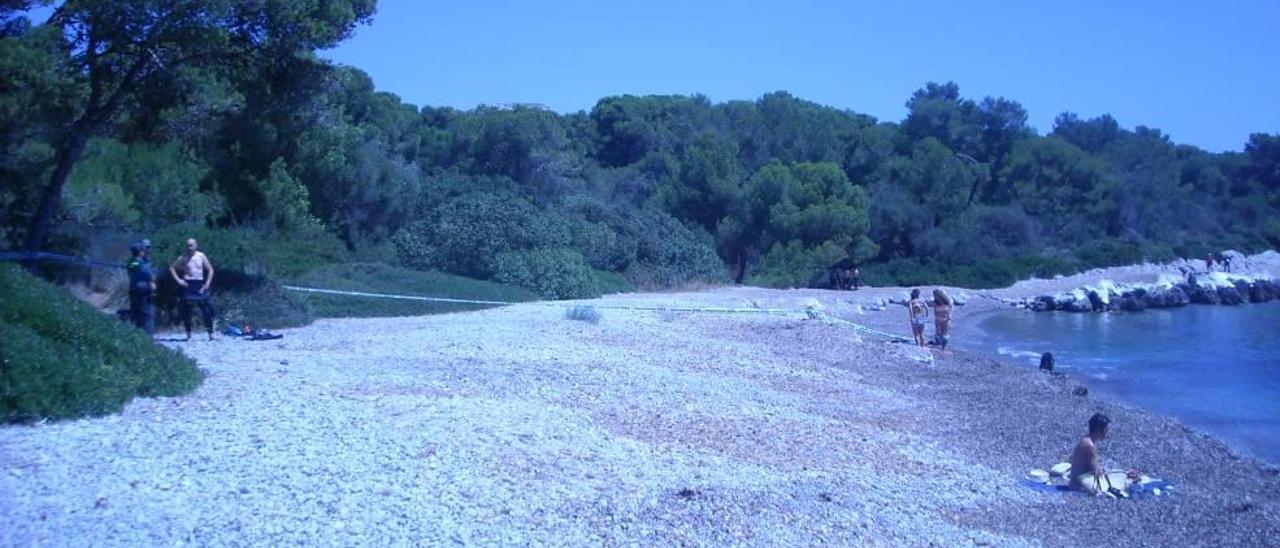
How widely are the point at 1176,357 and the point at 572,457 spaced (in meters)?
22.4

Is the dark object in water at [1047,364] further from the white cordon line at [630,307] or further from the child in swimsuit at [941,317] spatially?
the white cordon line at [630,307]

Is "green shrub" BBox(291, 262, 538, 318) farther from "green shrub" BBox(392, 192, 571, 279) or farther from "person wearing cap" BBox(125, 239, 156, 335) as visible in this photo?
"person wearing cap" BBox(125, 239, 156, 335)

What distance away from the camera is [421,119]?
58.0 metres

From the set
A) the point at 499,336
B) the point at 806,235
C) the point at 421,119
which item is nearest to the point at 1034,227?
the point at 806,235

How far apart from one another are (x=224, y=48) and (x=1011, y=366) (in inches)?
600

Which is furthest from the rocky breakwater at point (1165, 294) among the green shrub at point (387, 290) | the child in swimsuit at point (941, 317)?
→ the green shrub at point (387, 290)

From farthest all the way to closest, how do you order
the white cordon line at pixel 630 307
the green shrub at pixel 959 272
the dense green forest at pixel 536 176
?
the green shrub at pixel 959 272 → the white cordon line at pixel 630 307 → the dense green forest at pixel 536 176

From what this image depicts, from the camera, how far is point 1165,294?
148 ft

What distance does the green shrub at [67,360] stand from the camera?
9.37m

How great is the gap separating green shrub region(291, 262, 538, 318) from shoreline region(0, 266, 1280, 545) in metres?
3.30

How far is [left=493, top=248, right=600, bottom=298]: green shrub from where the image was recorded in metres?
29.5

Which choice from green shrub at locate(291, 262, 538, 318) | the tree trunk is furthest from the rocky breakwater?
the tree trunk

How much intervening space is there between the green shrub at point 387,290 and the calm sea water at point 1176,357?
1140 centimetres

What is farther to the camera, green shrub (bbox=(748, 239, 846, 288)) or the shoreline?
green shrub (bbox=(748, 239, 846, 288))
